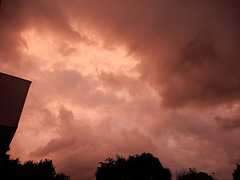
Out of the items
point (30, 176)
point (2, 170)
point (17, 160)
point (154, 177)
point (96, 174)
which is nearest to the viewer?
point (2, 170)

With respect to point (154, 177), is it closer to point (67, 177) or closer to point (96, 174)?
point (96, 174)

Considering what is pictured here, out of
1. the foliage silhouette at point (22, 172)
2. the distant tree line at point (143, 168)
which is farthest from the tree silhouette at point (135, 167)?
the foliage silhouette at point (22, 172)

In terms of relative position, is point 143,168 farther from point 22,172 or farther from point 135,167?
point 22,172

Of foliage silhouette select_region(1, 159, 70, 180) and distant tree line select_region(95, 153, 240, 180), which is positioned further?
distant tree line select_region(95, 153, 240, 180)

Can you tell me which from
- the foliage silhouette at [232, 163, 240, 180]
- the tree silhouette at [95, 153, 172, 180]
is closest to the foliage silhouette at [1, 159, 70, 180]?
the tree silhouette at [95, 153, 172, 180]

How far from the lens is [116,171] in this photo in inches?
1642

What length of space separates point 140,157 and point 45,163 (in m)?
29.3

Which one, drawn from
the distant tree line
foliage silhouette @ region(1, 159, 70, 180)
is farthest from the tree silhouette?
foliage silhouette @ region(1, 159, 70, 180)

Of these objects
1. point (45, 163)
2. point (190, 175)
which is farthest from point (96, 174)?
point (190, 175)

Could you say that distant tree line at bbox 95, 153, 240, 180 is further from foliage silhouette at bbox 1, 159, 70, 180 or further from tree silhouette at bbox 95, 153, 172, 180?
foliage silhouette at bbox 1, 159, 70, 180

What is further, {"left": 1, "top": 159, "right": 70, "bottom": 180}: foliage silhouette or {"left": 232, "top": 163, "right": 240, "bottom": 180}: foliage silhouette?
{"left": 232, "top": 163, "right": 240, "bottom": 180}: foliage silhouette

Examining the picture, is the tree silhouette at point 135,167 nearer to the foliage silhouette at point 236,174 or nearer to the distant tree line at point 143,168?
the distant tree line at point 143,168

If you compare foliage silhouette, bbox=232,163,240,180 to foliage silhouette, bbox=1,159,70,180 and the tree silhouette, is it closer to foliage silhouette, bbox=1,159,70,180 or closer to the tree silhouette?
the tree silhouette

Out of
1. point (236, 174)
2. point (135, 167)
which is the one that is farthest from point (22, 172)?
point (236, 174)
